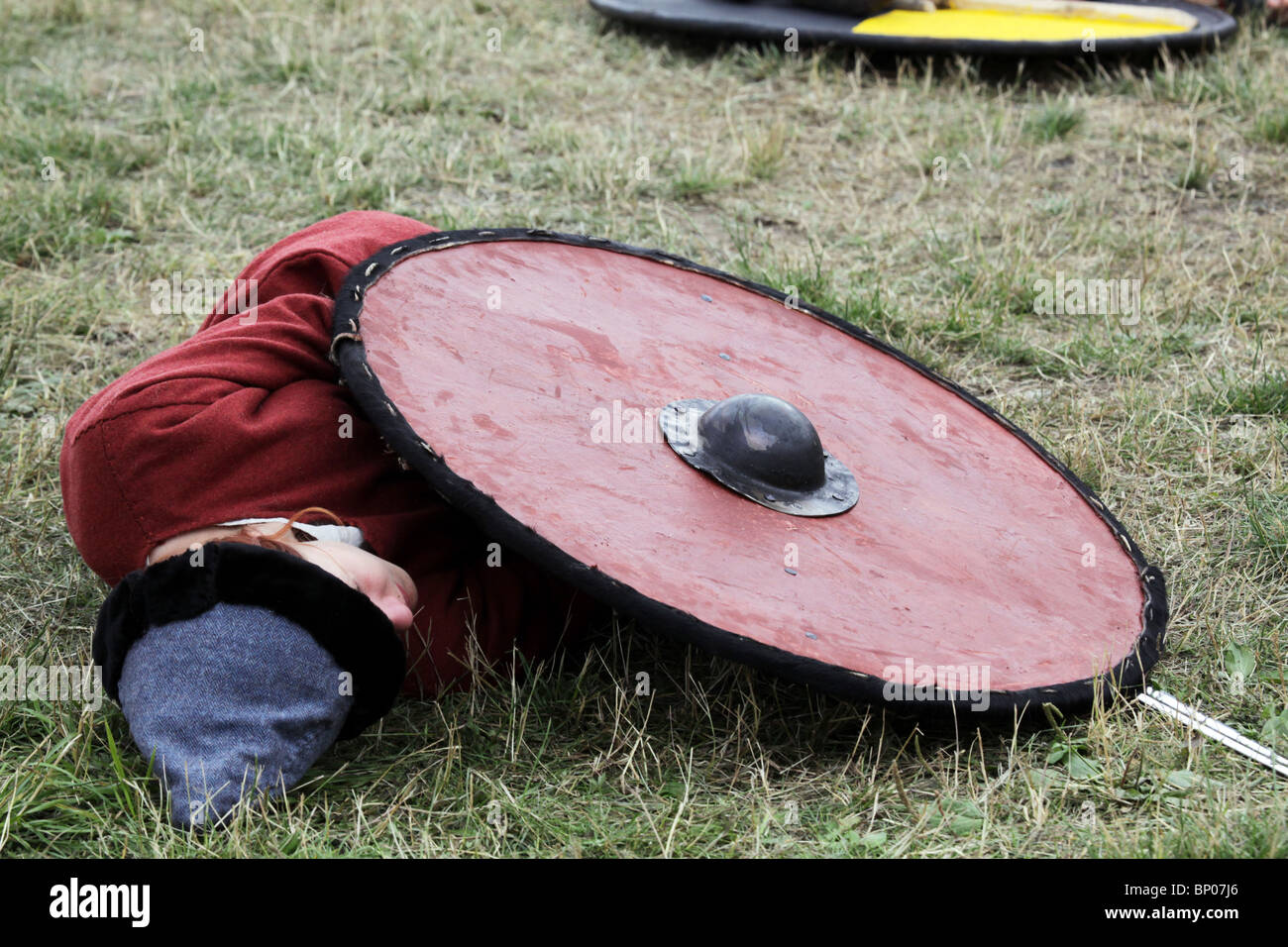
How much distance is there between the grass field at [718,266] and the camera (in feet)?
6.01

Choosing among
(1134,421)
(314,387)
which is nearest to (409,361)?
(314,387)

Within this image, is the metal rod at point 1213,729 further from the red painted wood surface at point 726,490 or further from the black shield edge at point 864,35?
the black shield edge at point 864,35

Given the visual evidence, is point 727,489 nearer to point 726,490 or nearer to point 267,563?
point 726,490

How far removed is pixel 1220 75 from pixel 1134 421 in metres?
2.71

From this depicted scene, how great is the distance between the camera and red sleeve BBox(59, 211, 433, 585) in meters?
1.90

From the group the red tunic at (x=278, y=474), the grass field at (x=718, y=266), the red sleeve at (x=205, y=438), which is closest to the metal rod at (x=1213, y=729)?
the grass field at (x=718, y=266)

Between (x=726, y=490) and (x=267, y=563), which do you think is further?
(x=726, y=490)

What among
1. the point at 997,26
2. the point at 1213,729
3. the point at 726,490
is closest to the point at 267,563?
the point at 726,490

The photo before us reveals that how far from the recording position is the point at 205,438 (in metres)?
1.91

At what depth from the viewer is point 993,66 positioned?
5.23m

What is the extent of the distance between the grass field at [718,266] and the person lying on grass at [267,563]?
0.31 feet

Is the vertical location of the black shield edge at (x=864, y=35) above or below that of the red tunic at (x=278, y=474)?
above

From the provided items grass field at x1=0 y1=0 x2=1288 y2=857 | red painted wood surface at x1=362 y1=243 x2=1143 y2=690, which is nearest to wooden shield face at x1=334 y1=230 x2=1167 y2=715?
red painted wood surface at x1=362 y1=243 x2=1143 y2=690
